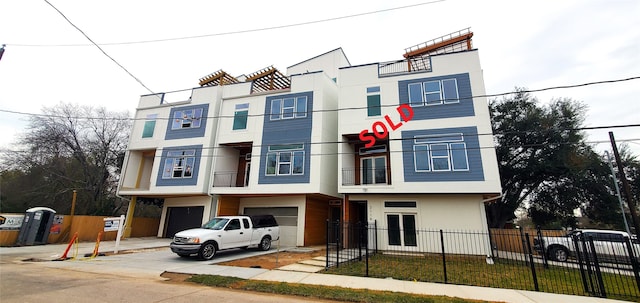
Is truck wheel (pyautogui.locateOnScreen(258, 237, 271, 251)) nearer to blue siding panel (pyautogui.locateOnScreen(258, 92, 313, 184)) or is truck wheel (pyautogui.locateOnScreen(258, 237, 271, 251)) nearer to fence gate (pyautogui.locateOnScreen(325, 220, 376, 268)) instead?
fence gate (pyautogui.locateOnScreen(325, 220, 376, 268))

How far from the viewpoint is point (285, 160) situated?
55.6 ft

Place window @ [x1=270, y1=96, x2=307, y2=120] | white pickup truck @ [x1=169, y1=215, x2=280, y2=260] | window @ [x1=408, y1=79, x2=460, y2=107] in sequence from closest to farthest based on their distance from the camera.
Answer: white pickup truck @ [x1=169, y1=215, x2=280, y2=260]
window @ [x1=408, y1=79, x2=460, y2=107]
window @ [x1=270, y1=96, x2=307, y2=120]

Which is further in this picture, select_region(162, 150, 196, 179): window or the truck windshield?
select_region(162, 150, 196, 179): window

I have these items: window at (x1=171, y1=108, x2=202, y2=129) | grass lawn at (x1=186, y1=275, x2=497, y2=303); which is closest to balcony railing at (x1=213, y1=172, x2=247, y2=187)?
window at (x1=171, y1=108, x2=202, y2=129)

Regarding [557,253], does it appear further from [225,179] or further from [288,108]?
[225,179]

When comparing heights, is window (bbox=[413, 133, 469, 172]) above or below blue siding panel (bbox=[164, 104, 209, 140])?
below

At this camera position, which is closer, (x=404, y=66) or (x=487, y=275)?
(x=487, y=275)

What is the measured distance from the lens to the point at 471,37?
53.9ft

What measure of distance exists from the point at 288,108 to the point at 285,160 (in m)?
3.56

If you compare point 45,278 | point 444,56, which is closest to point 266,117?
point 444,56

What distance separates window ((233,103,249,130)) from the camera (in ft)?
61.5

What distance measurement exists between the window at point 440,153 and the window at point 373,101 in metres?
2.78

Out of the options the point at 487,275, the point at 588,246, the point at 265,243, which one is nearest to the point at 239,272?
the point at 265,243

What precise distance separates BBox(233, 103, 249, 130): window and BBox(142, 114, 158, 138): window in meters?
7.09
